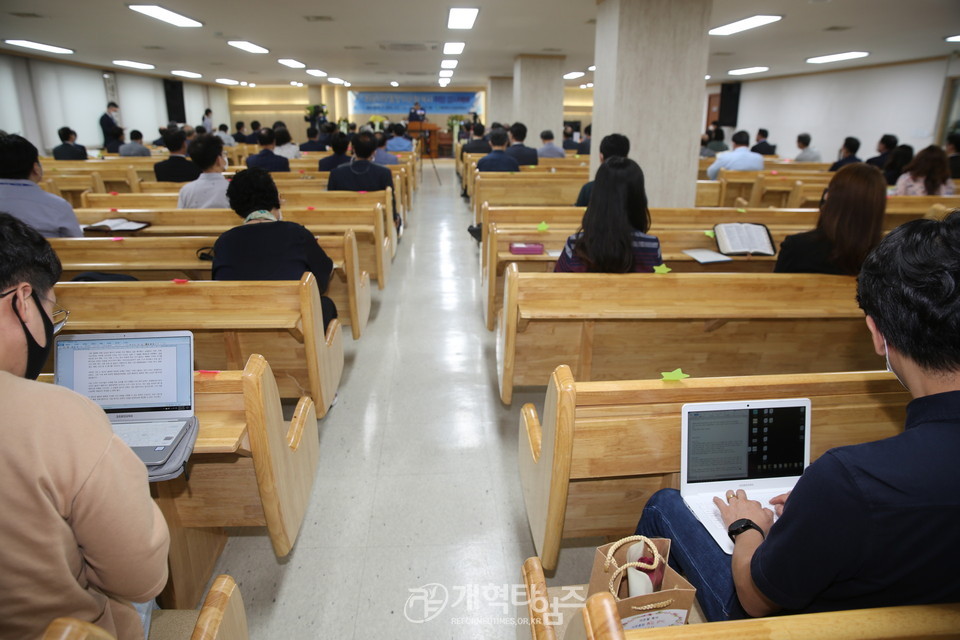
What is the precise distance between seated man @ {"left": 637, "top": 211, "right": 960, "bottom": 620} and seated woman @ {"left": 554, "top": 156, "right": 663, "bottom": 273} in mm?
1504

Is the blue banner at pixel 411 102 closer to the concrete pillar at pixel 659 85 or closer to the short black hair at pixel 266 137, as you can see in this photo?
the short black hair at pixel 266 137

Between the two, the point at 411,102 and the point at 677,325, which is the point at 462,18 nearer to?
the point at 677,325

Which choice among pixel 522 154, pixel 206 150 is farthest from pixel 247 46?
pixel 206 150

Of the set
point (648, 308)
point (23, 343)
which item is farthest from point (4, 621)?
point (648, 308)

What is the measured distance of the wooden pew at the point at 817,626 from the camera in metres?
0.81

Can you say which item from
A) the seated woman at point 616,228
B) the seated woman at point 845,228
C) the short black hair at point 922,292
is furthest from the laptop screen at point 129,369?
the seated woman at point 845,228

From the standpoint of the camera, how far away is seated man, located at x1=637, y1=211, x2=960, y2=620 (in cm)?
83

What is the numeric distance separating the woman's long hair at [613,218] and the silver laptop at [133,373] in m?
Result: 1.74

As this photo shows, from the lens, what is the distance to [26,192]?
3.13 metres

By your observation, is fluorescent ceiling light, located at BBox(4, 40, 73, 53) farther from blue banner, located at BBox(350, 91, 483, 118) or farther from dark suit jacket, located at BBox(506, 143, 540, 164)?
blue banner, located at BBox(350, 91, 483, 118)

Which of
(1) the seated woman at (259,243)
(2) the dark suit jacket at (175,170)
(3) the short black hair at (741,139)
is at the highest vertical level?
(3) the short black hair at (741,139)

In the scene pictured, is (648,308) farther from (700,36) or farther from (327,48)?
(327,48)

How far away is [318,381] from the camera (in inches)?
100

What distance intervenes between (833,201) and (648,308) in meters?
0.90
